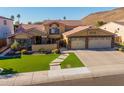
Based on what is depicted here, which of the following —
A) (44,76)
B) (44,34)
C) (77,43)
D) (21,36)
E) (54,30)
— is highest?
(54,30)

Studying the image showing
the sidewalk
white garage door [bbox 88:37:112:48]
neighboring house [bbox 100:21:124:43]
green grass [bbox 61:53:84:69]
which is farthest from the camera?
neighboring house [bbox 100:21:124:43]

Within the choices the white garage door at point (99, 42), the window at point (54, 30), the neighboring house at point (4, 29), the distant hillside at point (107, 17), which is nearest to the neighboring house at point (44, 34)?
the window at point (54, 30)

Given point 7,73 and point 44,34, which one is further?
point 44,34

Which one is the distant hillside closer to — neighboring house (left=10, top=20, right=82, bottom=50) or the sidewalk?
neighboring house (left=10, top=20, right=82, bottom=50)

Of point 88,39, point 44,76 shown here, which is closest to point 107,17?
point 88,39

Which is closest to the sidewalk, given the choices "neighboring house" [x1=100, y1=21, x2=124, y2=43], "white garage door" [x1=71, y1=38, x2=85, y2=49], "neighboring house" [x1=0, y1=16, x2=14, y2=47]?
"white garage door" [x1=71, y1=38, x2=85, y2=49]

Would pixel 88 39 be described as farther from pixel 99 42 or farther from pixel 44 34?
pixel 44 34

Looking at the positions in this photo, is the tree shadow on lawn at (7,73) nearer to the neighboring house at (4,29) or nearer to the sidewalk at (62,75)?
the sidewalk at (62,75)

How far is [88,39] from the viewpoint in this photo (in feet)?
109

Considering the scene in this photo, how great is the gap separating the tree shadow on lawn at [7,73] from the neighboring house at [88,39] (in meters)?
14.3

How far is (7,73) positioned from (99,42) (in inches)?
735

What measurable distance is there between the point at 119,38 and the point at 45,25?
15984 millimetres

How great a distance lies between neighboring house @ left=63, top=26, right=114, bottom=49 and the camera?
3275 centimetres
